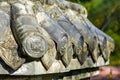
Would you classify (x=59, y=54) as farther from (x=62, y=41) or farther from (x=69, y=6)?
(x=69, y=6)

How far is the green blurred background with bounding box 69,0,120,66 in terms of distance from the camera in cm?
Answer: 1409

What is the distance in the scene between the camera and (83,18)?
109 inches

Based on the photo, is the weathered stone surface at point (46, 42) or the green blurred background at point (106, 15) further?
the green blurred background at point (106, 15)

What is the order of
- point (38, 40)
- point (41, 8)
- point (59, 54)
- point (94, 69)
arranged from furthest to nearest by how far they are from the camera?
1. point (94, 69)
2. point (41, 8)
3. point (59, 54)
4. point (38, 40)

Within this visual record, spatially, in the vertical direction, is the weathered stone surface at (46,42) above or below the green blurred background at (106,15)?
above

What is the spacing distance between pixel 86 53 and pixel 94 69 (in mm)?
321

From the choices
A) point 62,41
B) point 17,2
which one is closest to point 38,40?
point 62,41

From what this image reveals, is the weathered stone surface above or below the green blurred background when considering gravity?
above

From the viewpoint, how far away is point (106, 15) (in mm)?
14977

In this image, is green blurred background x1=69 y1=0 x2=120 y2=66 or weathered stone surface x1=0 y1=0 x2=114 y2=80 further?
green blurred background x1=69 y1=0 x2=120 y2=66

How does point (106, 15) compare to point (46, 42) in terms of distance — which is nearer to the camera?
point (46, 42)

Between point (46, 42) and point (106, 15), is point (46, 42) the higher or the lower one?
the higher one

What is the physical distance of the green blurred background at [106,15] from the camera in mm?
14086

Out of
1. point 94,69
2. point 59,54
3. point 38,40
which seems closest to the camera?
point 38,40
